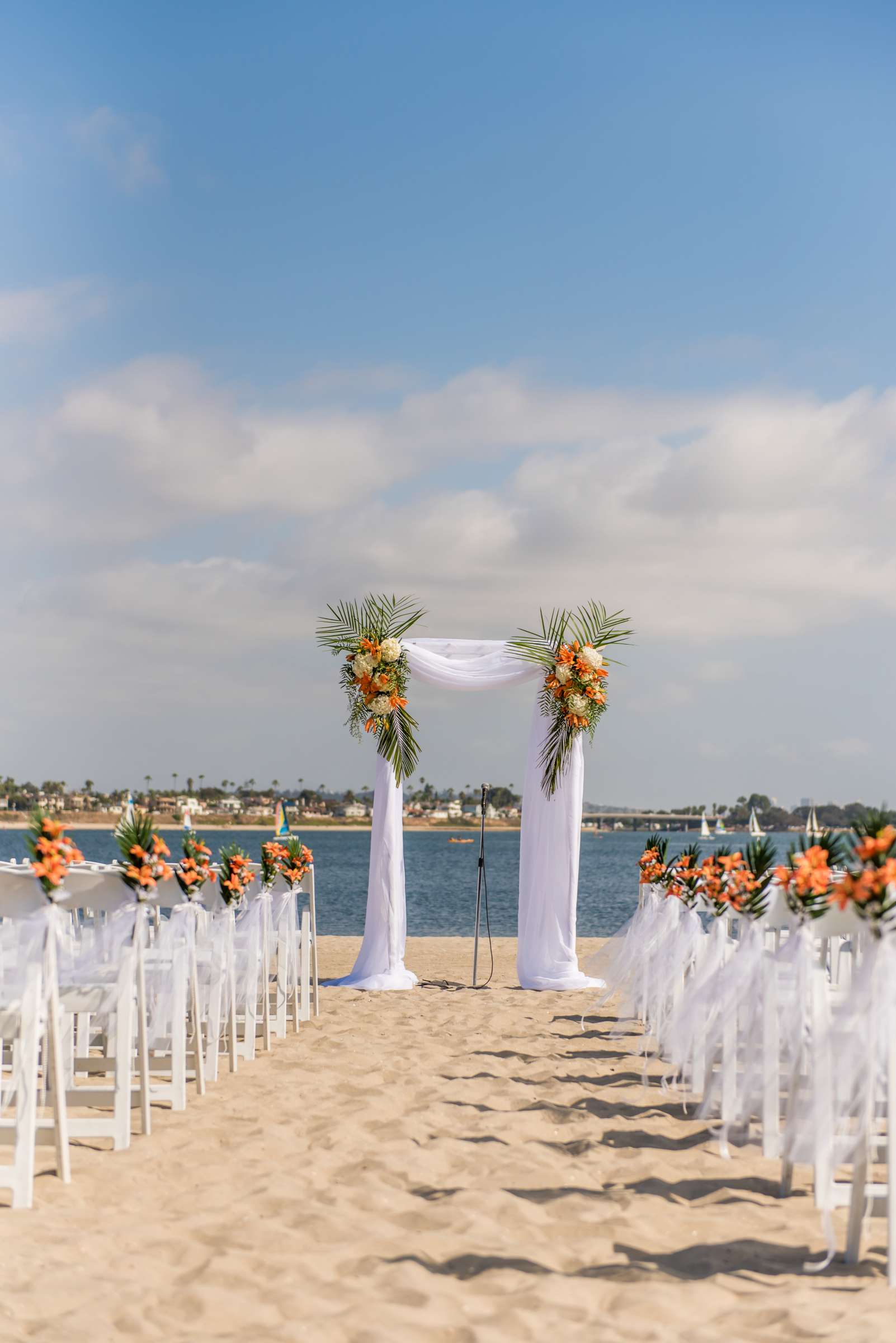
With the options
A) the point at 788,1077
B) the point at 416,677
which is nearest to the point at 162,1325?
the point at 788,1077

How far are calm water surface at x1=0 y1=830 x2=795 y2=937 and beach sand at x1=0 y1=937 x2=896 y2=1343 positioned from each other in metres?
1.46

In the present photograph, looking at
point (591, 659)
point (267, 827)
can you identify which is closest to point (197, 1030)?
point (591, 659)

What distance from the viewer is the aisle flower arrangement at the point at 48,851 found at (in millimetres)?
4582

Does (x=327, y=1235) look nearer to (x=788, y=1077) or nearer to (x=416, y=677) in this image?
(x=788, y=1077)

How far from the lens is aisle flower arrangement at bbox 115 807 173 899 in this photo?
5371 millimetres

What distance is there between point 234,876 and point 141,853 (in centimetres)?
184

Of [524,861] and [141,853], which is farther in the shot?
[524,861]

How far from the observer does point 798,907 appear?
450 cm

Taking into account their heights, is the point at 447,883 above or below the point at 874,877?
below

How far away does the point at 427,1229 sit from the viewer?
3.91m

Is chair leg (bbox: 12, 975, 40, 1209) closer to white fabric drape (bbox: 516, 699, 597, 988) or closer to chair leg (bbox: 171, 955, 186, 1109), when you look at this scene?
chair leg (bbox: 171, 955, 186, 1109)

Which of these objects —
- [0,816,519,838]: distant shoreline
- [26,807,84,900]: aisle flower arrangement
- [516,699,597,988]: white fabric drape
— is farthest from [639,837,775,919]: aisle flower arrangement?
[0,816,519,838]: distant shoreline

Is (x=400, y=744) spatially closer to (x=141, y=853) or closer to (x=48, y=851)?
(x=141, y=853)

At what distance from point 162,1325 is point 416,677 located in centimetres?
793
